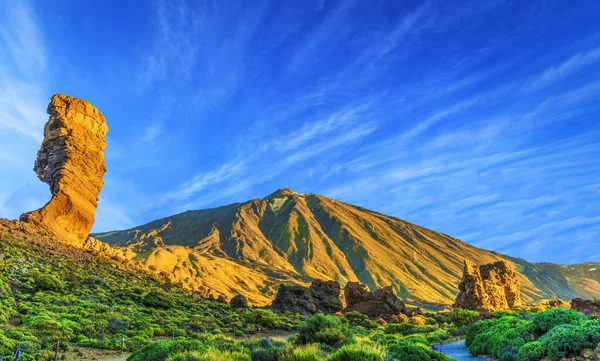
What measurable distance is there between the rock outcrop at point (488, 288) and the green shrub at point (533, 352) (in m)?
39.1

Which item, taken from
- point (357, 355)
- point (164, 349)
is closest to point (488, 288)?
point (164, 349)

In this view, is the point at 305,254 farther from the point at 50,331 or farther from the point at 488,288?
the point at 50,331

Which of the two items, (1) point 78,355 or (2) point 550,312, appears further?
(2) point 550,312

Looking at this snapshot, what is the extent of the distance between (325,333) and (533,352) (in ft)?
26.0

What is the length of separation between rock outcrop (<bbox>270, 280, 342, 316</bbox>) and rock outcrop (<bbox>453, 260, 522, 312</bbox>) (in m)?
18.3

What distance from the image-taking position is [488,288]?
56750 mm

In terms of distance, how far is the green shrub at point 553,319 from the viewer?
17.8 metres

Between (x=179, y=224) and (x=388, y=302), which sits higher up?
(x=179, y=224)

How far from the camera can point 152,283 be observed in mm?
47062

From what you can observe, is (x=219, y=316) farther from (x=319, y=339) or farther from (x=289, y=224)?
(x=289, y=224)

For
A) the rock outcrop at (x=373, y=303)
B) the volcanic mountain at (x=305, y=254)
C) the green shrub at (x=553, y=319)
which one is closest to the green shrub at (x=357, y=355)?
the green shrub at (x=553, y=319)

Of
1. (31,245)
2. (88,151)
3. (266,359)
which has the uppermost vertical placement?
(88,151)

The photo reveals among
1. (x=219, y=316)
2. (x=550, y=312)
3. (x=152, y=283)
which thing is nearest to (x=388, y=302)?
(x=219, y=316)

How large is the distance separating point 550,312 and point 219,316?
27.3 m
